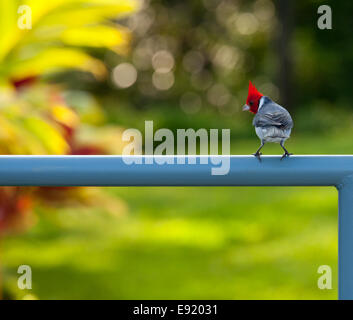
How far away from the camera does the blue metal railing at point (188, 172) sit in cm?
85

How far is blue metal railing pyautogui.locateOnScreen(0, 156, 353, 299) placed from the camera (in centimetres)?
85

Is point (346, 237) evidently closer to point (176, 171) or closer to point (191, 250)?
point (176, 171)

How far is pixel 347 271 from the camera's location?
0.89 metres

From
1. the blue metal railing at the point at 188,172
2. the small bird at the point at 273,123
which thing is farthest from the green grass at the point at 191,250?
the blue metal railing at the point at 188,172

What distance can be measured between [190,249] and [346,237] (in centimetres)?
308

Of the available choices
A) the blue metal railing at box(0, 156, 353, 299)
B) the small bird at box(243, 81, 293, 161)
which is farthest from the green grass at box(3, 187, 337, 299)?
the blue metal railing at box(0, 156, 353, 299)

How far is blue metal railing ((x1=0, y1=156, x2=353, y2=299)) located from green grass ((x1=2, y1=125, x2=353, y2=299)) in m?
2.18

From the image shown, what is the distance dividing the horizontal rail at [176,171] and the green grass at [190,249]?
219 centimetres

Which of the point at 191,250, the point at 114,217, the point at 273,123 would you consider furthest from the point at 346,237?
the point at 114,217

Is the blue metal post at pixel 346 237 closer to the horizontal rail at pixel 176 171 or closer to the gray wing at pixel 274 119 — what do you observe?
the horizontal rail at pixel 176 171

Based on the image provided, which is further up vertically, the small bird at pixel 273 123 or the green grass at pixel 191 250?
the small bird at pixel 273 123

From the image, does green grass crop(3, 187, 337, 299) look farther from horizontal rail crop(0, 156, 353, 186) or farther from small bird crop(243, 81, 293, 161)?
horizontal rail crop(0, 156, 353, 186)

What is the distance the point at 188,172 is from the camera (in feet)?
2.79
